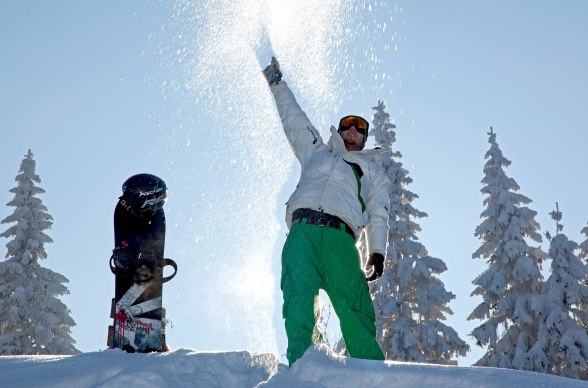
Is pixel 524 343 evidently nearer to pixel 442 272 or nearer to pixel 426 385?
pixel 442 272

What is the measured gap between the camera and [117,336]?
6746 millimetres

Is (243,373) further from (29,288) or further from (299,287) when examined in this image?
(29,288)

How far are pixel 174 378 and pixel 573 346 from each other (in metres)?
16.7

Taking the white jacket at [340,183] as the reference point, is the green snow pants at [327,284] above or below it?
below

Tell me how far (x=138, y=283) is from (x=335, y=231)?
8.89ft

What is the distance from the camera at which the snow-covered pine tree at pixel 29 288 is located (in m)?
20.8

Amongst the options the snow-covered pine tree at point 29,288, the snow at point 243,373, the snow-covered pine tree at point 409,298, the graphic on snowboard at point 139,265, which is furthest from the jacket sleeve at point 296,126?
the snow-covered pine tree at point 29,288

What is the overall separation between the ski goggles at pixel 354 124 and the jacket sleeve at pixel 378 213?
0.44 metres

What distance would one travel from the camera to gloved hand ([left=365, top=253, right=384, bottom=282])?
562cm

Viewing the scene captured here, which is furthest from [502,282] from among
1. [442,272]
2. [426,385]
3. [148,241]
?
[426,385]

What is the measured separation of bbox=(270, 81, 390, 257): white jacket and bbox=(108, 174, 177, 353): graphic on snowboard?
2.01m

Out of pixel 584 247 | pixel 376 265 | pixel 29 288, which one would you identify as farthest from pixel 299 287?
pixel 584 247

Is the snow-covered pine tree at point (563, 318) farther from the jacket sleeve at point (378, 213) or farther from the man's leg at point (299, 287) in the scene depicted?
the man's leg at point (299, 287)

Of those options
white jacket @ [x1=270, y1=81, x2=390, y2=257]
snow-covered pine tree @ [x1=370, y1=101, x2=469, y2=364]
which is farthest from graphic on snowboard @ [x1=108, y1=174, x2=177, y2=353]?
snow-covered pine tree @ [x1=370, y1=101, x2=469, y2=364]
